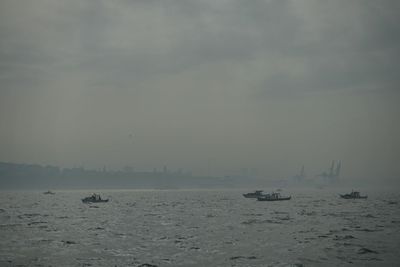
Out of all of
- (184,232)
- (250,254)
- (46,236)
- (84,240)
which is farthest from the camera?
(184,232)

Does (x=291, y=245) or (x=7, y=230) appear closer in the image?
(x=291, y=245)

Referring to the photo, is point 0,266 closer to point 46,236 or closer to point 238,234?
point 46,236

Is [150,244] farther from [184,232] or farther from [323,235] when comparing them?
[323,235]

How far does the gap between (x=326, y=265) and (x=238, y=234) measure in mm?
23811

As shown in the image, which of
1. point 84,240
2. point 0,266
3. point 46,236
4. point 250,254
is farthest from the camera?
point 46,236

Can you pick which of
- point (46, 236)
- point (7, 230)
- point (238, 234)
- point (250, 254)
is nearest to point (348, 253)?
point (250, 254)

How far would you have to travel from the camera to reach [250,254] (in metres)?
44.1

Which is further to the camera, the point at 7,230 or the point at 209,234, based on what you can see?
the point at 7,230

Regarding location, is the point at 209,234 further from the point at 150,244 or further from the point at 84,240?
the point at 84,240

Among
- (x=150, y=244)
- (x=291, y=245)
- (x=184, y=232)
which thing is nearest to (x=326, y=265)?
(x=291, y=245)

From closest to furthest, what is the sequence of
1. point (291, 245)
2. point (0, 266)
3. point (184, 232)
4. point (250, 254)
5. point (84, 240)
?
point (0, 266) → point (250, 254) → point (291, 245) → point (84, 240) → point (184, 232)

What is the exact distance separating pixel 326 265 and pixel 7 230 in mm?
49776

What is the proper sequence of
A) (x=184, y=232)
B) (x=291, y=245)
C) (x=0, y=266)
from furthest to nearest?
(x=184, y=232)
(x=291, y=245)
(x=0, y=266)

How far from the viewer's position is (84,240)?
5519 centimetres
